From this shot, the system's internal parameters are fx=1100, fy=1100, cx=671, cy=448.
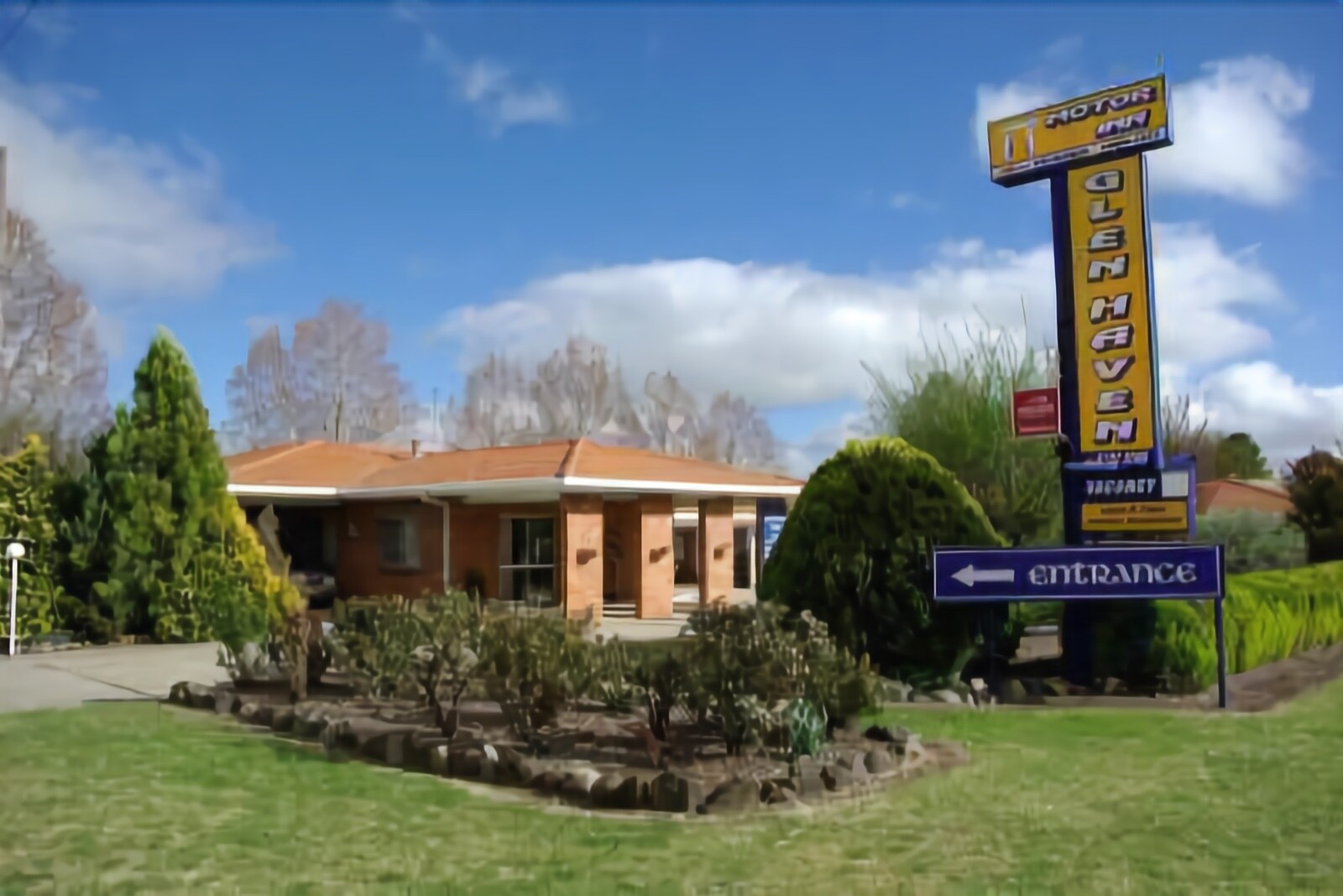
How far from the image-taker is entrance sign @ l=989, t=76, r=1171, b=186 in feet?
24.8

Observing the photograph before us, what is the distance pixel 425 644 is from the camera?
23.3ft

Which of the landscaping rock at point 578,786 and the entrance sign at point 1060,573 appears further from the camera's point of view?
the entrance sign at point 1060,573

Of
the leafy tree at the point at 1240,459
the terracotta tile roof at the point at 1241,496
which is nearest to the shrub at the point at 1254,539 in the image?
the terracotta tile roof at the point at 1241,496

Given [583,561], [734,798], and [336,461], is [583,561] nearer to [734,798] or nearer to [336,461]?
[336,461]

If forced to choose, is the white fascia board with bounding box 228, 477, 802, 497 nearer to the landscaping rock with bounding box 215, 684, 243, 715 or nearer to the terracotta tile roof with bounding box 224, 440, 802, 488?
the terracotta tile roof with bounding box 224, 440, 802, 488

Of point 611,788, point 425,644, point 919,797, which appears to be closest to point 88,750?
point 425,644

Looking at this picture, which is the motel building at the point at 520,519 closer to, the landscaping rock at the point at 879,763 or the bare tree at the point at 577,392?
the bare tree at the point at 577,392

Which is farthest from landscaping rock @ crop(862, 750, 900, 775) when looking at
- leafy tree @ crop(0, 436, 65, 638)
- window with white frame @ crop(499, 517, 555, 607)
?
leafy tree @ crop(0, 436, 65, 638)

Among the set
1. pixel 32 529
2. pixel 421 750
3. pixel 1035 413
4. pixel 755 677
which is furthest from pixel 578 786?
pixel 32 529

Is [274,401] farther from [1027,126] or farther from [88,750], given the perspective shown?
[1027,126]

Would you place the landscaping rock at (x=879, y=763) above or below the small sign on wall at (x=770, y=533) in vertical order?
below

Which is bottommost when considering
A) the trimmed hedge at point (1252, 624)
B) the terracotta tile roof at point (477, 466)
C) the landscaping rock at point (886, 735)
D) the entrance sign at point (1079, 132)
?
the landscaping rock at point (886, 735)

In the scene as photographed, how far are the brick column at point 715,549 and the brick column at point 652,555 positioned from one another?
26cm

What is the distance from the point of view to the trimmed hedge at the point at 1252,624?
8430 mm
